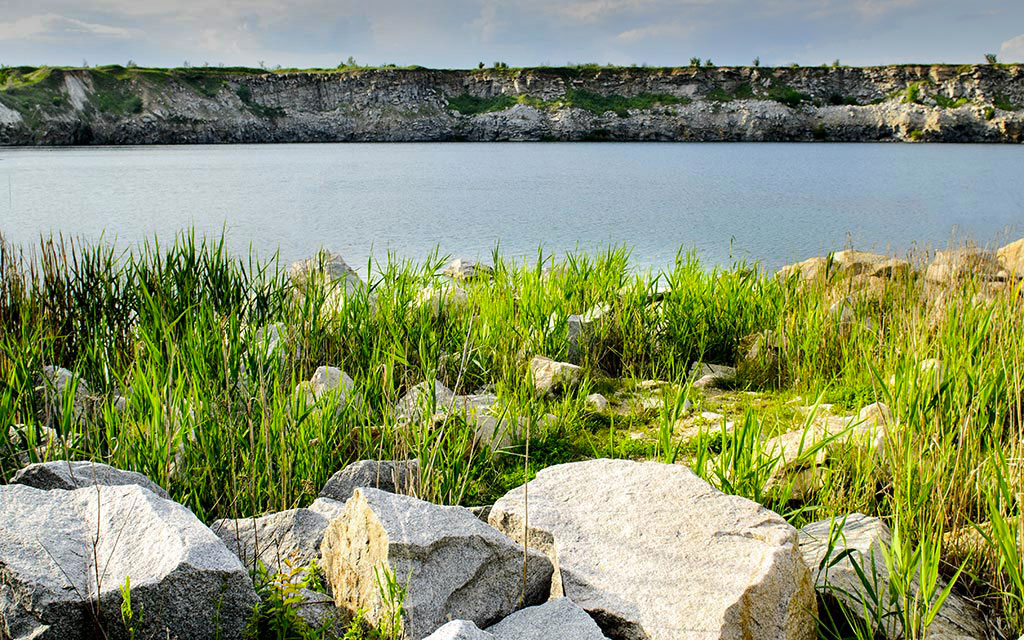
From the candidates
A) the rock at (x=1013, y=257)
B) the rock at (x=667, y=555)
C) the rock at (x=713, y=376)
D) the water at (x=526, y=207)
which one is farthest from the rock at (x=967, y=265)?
the rock at (x=667, y=555)

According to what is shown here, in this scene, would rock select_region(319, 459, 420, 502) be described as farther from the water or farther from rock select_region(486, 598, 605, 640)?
the water

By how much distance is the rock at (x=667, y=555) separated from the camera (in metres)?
1.86

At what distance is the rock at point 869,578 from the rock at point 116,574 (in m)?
1.52

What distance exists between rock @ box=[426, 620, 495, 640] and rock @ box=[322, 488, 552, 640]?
0.22m

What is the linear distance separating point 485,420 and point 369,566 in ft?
4.75

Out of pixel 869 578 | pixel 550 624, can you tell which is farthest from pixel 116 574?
pixel 869 578

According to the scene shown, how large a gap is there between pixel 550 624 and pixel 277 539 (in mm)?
844

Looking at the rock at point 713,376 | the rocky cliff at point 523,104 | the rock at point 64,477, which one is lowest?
the rock at point 713,376

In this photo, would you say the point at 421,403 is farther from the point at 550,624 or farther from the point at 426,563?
the point at 550,624

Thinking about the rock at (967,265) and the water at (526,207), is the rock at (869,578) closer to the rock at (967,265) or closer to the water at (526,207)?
the rock at (967,265)

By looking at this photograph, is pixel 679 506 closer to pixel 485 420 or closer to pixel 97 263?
pixel 485 420

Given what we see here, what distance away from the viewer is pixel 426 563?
190 centimetres

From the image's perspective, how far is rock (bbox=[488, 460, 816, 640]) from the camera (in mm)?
1858

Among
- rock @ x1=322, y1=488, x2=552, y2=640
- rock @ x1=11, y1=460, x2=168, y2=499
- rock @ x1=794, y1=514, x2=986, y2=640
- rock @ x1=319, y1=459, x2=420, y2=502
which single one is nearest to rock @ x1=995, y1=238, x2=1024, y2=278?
rock @ x1=794, y1=514, x2=986, y2=640
